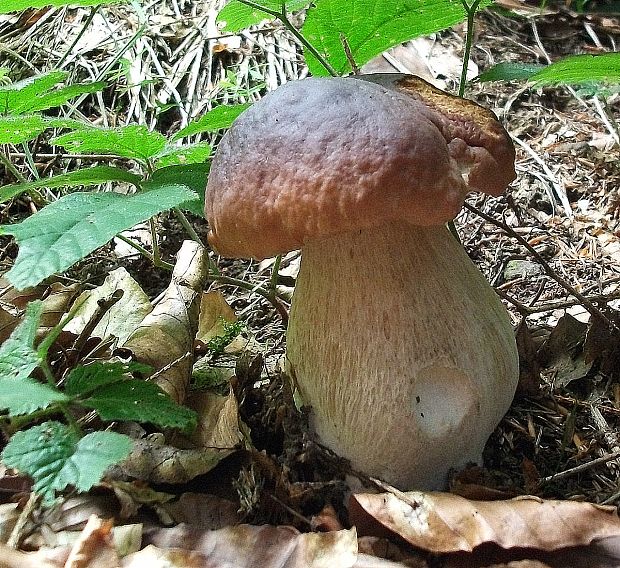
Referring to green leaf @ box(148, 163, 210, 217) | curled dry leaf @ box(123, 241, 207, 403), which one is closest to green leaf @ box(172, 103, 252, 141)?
green leaf @ box(148, 163, 210, 217)

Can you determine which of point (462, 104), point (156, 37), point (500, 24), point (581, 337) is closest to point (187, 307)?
point (462, 104)

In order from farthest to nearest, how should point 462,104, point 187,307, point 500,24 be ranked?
point 500,24, point 187,307, point 462,104

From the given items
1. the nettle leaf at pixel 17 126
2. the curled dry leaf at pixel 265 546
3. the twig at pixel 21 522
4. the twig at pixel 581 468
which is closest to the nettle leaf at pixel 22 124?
the nettle leaf at pixel 17 126

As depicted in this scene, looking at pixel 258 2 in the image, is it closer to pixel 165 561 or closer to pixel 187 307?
pixel 187 307

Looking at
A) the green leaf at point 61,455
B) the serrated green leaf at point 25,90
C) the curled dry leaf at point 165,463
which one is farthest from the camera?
the serrated green leaf at point 25,90

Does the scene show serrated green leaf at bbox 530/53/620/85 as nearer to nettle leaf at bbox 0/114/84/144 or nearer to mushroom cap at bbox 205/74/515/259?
mushroom cap at bbox 205/74/515/259

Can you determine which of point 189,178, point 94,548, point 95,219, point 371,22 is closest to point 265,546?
point 94,548

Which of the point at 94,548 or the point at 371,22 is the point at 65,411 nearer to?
the point at 94,548

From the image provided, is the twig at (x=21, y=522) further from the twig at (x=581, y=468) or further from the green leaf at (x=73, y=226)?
the twig at (x=581, y=468)
